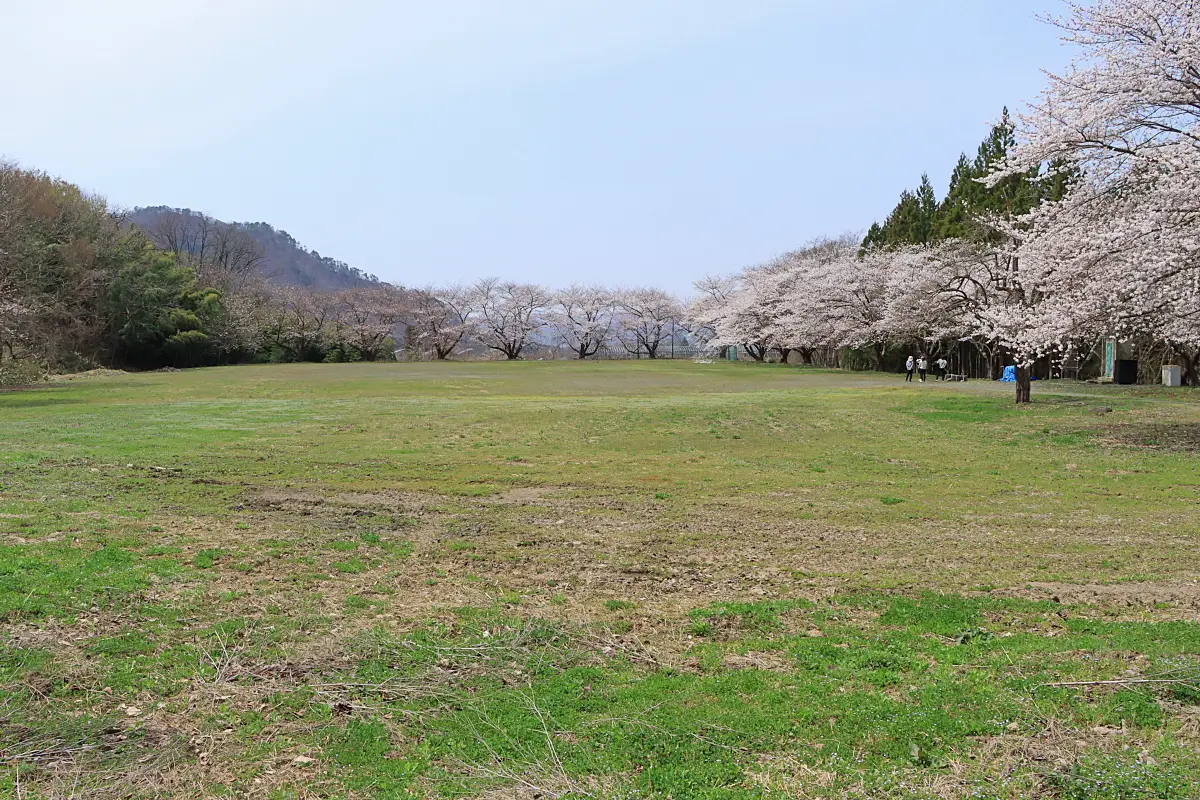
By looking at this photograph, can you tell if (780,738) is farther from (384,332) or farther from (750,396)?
(384,332)

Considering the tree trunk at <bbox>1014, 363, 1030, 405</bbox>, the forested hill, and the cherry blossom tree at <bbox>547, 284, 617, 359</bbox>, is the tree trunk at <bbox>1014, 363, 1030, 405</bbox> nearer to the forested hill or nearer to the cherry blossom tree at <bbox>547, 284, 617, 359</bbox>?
the cherry blossom tree at <bbox>547, 284, 617, 359</bbox>

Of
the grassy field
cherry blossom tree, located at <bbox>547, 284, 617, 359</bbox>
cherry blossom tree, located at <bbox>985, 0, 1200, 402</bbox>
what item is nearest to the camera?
the grassy field

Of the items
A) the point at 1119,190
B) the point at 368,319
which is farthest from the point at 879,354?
the point at 368,319

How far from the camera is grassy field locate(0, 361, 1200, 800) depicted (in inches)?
151

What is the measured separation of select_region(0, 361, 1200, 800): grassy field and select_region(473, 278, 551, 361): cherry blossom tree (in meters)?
62.5

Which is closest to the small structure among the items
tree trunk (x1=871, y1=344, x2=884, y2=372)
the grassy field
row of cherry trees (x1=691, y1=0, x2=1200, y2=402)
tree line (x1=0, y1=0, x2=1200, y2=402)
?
tree line (x1=0, y1=0, x2=1200, y2=402)

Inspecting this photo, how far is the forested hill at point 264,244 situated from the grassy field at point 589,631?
304 ft

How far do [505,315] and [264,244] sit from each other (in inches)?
2393

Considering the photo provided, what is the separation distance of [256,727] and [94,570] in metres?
3.24

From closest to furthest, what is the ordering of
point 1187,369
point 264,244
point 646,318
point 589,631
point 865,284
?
1. point 589,631
2. point 1187,369
3. point 865,284
4. point 646,318
5. point 264,244

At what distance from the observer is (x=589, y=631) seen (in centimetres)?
561

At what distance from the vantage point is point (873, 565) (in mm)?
7512

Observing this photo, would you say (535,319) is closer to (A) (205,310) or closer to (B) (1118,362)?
(A) (205,310)

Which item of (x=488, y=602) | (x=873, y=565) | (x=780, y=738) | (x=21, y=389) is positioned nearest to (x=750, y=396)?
(x=873, y=565)
